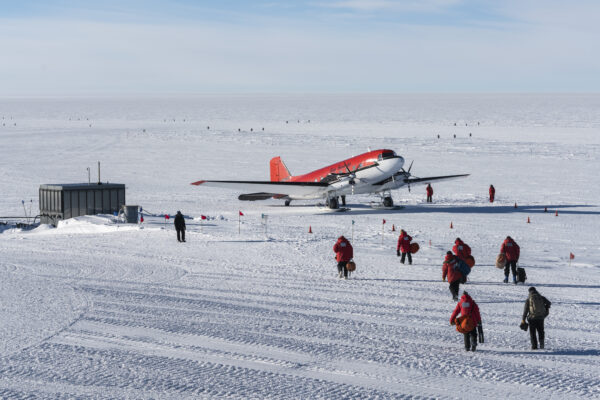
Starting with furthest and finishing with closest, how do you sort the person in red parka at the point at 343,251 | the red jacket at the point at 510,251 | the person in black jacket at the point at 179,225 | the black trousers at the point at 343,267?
the person in black jacket at the point at 179,225
the black trousers at the point at 343,267
the person in red parka at the point at 343,251
the red jacket at the point at 510,251

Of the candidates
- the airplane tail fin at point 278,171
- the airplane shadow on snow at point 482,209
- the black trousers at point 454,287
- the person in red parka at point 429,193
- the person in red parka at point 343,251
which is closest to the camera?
the black trousers at point 454,287

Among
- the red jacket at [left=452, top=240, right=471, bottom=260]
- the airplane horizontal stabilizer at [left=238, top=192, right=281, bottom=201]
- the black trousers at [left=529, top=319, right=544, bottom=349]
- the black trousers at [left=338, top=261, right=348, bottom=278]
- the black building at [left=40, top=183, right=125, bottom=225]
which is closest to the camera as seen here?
the black trousers at [left=529, top=319, right=544, bottom=349]

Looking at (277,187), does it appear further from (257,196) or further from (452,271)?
(452,271)

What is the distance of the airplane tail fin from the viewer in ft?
150

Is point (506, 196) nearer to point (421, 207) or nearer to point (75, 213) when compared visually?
point (421, 207)

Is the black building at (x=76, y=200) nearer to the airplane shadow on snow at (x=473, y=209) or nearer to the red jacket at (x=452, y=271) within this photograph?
the airplane shadow on snow at (x=473, y=209)

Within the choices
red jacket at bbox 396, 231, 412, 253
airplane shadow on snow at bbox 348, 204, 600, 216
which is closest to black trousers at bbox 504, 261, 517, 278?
red jacket at bbox 396, 231, 412, 253

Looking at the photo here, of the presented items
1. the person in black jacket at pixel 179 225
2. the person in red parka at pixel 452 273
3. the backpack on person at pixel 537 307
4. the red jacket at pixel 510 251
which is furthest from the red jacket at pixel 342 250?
the person in black jacket at pixel 179 225

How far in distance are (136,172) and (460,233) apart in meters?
34.9

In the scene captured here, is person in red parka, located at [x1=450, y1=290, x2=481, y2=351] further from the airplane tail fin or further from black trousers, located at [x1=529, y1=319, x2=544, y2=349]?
the airplane tail fin

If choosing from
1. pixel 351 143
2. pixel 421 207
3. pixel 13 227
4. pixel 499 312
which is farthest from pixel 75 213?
pixel 351 143

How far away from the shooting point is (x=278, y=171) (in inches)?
1815

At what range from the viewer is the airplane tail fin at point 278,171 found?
45581 mm

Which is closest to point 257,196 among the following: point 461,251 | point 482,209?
point 482,209
